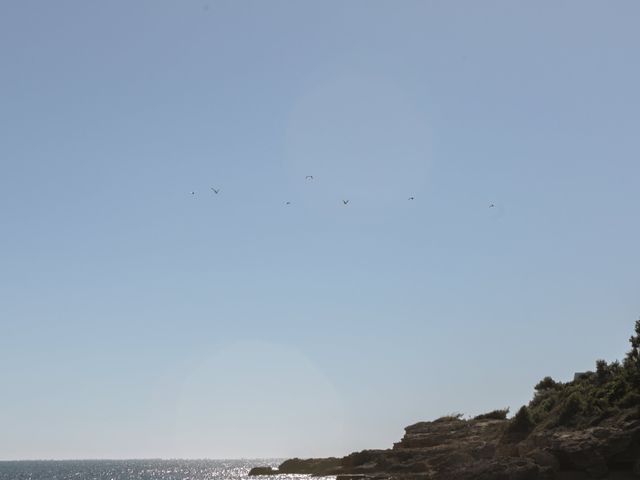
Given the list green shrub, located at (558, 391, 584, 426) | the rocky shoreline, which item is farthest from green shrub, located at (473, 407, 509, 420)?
green shrub, located at (558, 391, 584, 426)

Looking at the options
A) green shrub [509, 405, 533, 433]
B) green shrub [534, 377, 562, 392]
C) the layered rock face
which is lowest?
the layered rock face

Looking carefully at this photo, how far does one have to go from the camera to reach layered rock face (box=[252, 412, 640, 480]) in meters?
35.3

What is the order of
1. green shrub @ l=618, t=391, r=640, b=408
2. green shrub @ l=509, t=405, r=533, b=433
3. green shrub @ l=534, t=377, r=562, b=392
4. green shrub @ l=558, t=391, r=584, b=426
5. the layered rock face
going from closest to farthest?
the layered rock face < green shrub @ l=618, t=391, r=640, b=408 < green shrub @ l=558, t=391, r=584, b=426 < green shrub @ l=509, t=405, r=533, b=433 < green shrub @ l=534, t=377, r=562, b=392

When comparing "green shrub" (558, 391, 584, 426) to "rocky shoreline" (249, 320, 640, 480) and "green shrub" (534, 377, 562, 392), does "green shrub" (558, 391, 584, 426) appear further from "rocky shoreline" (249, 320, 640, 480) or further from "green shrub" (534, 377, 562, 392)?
"green shrub" (534, 377, 562, 392)

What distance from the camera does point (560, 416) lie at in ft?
142

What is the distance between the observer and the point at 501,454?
43969 millimetres

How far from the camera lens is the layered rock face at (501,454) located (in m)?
35.3

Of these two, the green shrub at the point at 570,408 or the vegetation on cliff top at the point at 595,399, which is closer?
the vegetation on cliff top at the point at 595,399

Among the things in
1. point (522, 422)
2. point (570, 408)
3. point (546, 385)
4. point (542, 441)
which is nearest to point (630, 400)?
point (570, 408)

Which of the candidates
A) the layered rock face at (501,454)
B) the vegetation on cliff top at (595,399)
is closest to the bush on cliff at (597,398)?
the vegetation on cliff top at (595,399)

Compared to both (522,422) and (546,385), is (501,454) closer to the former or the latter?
(522,422)

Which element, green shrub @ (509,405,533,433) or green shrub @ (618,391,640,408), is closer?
green shrub @ (618,391,640,408)

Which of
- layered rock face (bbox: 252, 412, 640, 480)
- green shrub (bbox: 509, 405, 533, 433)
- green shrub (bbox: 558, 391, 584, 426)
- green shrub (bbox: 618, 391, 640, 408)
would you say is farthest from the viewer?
green shrub (bbox: 509, 405, 533, 433)

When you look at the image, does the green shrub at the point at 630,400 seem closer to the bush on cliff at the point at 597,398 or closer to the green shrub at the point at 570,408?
the bush on cliff at the point at 597,398
